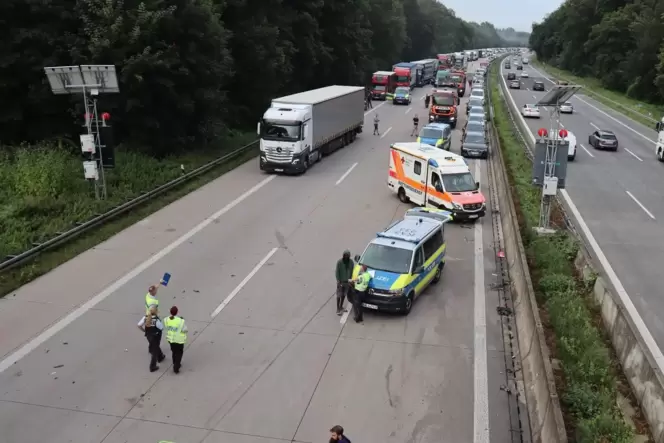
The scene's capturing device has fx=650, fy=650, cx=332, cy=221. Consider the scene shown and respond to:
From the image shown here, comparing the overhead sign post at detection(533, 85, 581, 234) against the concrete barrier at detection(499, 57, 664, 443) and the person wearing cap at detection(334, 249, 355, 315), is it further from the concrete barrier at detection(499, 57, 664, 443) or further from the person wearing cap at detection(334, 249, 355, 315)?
the person wearing cap at detection(334, 249, 355, 315)

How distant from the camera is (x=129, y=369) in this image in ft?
41.1

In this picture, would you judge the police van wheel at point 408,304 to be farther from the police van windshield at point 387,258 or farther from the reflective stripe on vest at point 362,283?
the reflective stripe on vest at point 362,283

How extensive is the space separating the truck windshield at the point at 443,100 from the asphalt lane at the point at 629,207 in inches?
262

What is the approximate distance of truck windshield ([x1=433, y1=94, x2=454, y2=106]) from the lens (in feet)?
154

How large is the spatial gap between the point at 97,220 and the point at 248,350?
9864 mm

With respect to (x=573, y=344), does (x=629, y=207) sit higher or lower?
lower

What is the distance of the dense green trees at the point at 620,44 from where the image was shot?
250 feet

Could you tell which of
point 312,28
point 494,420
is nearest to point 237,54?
point 312,28

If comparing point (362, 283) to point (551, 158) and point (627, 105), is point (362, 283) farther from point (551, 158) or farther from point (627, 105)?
point (627, 105)

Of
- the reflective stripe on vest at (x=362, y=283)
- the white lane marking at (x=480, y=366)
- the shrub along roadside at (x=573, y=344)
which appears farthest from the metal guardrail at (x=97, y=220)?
the shrub along roadside at (x=573, y=344)

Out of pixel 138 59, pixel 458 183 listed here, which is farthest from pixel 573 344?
pixel 138 59

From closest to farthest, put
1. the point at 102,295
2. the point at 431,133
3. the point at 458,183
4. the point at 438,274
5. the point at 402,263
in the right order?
the point at 402,263, the point at 102,295, the point at 438,274, the point at 458,183, the point at 431,133

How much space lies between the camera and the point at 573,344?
13062mm

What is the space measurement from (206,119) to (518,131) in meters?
21.8
